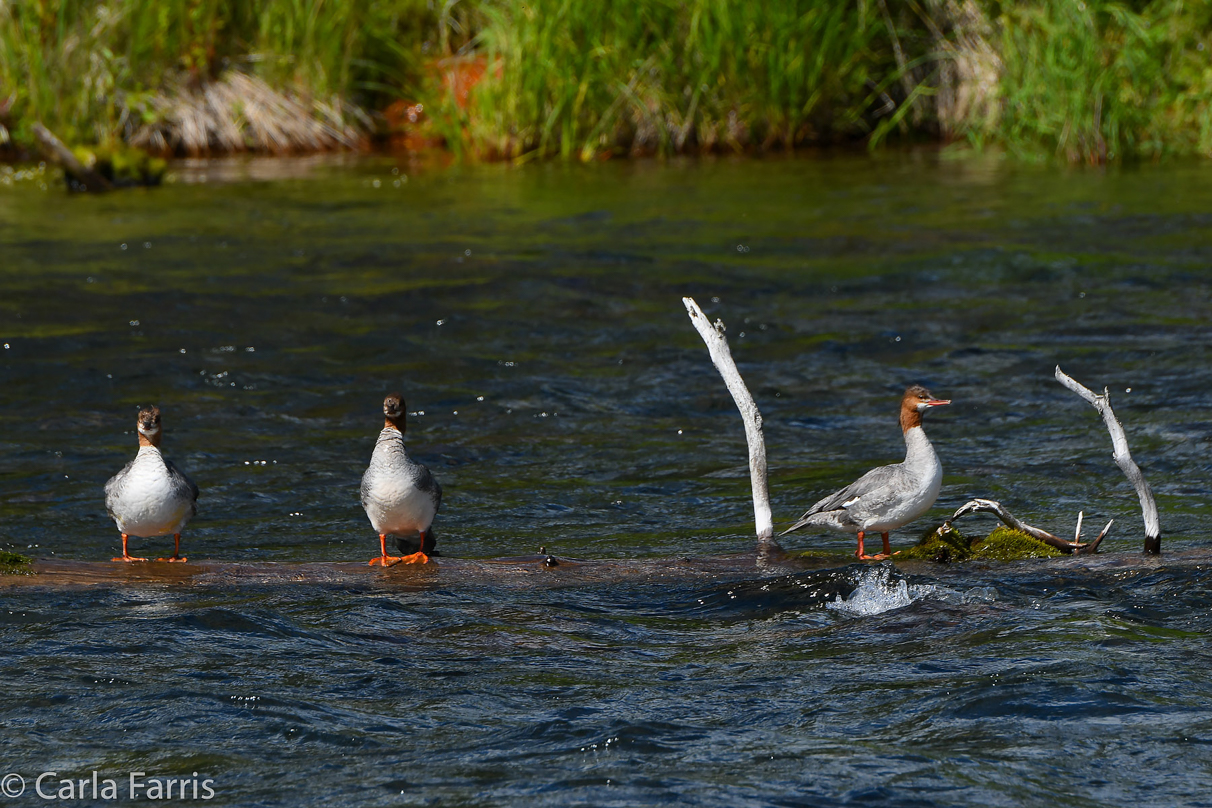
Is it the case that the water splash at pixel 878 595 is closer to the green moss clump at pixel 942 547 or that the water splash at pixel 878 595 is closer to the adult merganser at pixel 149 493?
the green moss clump at pixel 942 547

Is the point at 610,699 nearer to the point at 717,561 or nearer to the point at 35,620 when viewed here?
the point at 717,561

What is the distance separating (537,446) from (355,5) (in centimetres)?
1653

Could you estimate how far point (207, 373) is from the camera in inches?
477

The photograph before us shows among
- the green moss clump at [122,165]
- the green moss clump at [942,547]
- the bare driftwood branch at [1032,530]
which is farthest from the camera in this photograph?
the green moss clump at [122,165]

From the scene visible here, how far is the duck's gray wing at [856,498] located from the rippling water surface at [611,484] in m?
0.34

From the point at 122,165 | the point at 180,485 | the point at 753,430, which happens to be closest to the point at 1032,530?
the point at 753,430

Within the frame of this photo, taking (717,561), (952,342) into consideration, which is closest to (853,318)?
(952,342)

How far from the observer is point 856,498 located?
6.88 meters

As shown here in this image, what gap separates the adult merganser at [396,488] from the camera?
653 cm

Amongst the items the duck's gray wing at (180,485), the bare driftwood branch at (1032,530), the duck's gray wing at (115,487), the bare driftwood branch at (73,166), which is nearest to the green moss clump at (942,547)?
the bare driftwood branch at (1032,530)

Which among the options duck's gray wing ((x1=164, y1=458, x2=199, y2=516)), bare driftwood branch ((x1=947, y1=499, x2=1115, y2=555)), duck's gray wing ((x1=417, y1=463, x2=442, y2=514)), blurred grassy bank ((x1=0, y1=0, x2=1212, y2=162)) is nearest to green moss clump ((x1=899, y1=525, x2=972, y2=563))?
bare driftwood branch ((x1=947, y1=499, x2=1115, y2=555))

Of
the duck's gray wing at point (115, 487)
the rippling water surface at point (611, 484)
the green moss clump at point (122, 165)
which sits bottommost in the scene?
the rippling water surface at point (611, 484)

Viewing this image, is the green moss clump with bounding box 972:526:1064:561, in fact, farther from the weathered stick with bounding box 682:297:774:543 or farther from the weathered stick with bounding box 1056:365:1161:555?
the weathered stick with bounding box 682:297:774:543

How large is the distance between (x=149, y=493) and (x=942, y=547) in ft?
11.8
